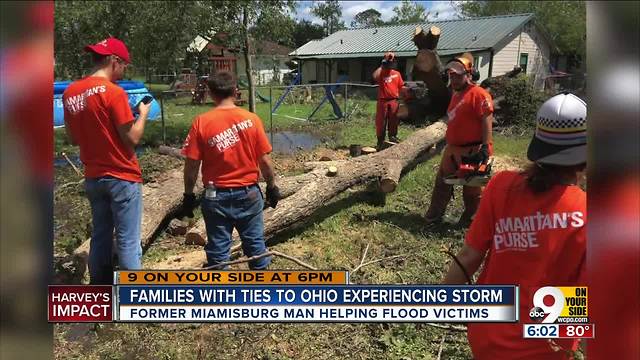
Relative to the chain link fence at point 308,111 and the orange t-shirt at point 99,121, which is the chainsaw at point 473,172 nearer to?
the orange t-shirt at point 99,121

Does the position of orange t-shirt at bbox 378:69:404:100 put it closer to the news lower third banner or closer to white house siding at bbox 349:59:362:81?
white house siding at bbox 349:59:362:81

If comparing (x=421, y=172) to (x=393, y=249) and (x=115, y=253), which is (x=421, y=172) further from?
(x=115, y=253)

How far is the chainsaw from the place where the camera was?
15.1ft

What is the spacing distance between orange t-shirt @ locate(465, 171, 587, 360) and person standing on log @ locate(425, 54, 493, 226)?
126 inches

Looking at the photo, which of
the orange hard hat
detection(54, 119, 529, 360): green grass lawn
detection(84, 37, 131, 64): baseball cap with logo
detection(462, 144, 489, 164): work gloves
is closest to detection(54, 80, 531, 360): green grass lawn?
detection(54, 119, 529, 360): green grass lawn

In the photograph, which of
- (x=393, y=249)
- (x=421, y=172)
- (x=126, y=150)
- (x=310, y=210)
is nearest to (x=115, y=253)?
(x=126, y=150)

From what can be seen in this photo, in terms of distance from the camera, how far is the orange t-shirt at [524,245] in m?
1.48

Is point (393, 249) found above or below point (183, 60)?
below

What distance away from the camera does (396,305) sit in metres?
1.66

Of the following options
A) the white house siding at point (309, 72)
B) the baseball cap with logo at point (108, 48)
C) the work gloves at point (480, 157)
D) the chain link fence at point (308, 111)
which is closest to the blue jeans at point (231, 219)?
the baseball cap with logo at point (108, 48)

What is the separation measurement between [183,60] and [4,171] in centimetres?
1114

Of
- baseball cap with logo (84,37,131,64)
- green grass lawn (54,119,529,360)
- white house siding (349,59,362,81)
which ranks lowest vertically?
green grass lawn (54,119,529,360)

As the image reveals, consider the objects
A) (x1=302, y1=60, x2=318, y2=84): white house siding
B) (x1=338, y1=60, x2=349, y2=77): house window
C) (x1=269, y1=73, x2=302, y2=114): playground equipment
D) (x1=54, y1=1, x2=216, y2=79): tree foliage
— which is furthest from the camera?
(x1=338, y1=60, x2=349, y2=77): house window

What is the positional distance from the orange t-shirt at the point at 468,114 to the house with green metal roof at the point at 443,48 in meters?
7.91
